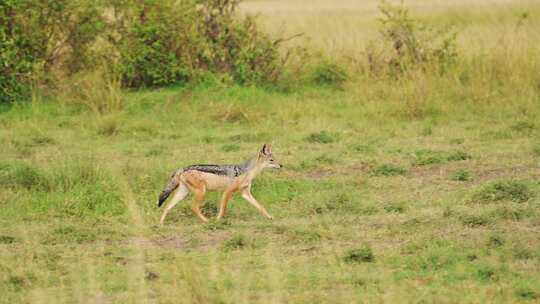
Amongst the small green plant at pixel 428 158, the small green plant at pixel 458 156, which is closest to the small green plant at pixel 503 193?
the small green plant at pixel 428 158

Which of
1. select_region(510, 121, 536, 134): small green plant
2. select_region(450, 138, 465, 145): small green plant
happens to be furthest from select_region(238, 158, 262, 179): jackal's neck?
select_region(510, 121, 536, 134): small green plant

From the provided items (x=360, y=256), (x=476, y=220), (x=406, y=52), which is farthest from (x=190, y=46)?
(x=360, y=256)

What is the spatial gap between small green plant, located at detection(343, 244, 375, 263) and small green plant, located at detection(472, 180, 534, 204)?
205 cm

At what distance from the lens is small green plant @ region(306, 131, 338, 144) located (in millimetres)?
11875

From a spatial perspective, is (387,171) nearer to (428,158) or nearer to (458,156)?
(428,158)

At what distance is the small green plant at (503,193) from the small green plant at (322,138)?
328 centimetres

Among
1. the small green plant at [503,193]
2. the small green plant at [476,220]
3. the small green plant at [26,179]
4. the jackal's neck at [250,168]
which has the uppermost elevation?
the jackal's neck at [250,168]

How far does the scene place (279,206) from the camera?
8938 mm

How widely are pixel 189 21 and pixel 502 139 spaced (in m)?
5.44

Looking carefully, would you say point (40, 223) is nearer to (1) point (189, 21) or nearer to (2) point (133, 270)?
(2) point (133, 270)

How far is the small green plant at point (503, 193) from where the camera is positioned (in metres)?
8.67

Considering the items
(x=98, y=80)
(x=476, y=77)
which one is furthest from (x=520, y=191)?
(x=98, y=80)

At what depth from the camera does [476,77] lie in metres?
14.2

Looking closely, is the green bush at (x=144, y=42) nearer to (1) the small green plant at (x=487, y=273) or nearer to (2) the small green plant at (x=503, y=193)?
(2) the small green plant at (x=503, y=193)
